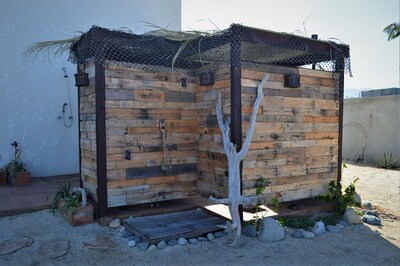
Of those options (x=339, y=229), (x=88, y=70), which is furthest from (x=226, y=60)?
(x=339, y=229)

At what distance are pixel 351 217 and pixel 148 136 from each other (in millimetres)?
2994

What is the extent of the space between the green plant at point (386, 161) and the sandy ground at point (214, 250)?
5.90 metres

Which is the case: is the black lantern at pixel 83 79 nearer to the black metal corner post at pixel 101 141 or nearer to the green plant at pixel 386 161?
the black metal corner post at pixel 101 141

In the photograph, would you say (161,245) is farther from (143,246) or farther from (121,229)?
(121,229)

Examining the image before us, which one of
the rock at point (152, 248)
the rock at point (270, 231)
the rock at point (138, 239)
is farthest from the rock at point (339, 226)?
the rock at point (138, 239)

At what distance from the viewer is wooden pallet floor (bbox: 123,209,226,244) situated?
3990mm

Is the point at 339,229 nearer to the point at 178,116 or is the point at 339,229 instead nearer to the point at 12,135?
the point at 178,116

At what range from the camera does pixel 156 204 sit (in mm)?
5105

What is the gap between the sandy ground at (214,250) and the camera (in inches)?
140

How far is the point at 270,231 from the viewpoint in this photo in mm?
4117

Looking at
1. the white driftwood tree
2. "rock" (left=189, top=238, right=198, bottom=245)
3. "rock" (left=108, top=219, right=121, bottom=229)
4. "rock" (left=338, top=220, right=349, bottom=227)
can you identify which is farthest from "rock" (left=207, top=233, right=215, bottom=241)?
"rock" (left=338, top=220, right=349, bottom=227)

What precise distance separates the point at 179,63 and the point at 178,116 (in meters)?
0.79

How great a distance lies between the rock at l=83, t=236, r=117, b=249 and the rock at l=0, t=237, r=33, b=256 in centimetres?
63

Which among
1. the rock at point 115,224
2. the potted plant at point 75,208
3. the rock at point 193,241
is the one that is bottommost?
the rock at point 193,241
